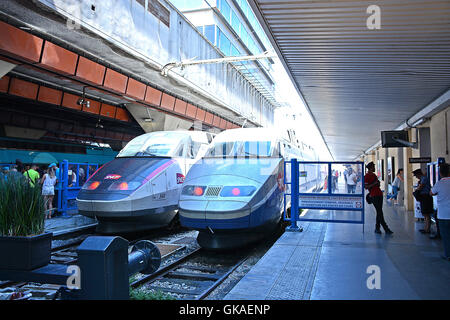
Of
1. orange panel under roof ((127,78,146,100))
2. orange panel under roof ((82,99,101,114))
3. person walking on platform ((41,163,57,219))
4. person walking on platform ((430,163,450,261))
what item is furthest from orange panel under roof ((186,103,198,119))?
person walking on platform ((430,163,450,261))

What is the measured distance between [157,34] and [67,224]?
675 centimetres

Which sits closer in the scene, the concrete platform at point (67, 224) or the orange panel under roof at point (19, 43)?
A: the orange panel under roof at point (19, 43)

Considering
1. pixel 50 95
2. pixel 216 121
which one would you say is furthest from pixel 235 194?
pixel 216 121

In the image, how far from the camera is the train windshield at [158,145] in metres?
9.31

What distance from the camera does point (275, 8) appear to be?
501cm

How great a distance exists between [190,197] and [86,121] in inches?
455

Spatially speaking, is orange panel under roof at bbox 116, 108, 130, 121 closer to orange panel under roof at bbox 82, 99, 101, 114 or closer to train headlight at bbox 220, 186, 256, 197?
orange panel under roof at bbox 82, 99, 101, 114

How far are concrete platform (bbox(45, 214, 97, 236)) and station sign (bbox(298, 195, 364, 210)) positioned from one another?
6.12 metres

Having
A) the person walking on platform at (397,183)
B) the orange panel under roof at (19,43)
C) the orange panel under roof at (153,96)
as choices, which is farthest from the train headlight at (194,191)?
the person walking on platform at (397,183)

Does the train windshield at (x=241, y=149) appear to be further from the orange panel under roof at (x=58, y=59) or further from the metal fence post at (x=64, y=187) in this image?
the metal fence post at (x=64, y=187)

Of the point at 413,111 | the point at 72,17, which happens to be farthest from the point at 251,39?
the point at 72,17

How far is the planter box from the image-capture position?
102 inches

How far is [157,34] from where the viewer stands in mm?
11742

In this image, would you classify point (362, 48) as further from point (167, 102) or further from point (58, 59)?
point (167, 102)
